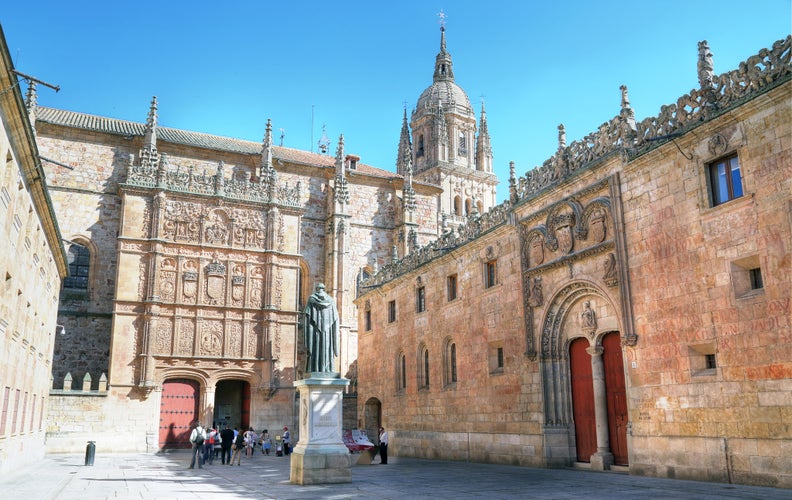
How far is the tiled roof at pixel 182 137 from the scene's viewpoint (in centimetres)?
3650

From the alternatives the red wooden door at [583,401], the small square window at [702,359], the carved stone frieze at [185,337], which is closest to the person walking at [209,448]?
the carved stone frieze at [185,337]

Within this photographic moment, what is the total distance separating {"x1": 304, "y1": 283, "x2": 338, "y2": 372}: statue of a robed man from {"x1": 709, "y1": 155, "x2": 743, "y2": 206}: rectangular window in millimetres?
8711

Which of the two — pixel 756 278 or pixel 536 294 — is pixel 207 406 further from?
pixel 756 278

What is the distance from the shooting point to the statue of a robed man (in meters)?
15.9

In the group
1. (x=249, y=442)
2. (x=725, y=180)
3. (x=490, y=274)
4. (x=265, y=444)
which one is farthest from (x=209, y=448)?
(x=725, y=180)

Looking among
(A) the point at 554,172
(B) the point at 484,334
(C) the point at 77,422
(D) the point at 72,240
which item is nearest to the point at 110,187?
(D) the point at 72,240

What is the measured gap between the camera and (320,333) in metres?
16.1

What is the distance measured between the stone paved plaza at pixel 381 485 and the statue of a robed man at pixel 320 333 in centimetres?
274

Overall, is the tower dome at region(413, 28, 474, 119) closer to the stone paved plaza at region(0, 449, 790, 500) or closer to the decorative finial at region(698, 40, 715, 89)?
the stone paved plaza at region(0, 449, 790, 500)

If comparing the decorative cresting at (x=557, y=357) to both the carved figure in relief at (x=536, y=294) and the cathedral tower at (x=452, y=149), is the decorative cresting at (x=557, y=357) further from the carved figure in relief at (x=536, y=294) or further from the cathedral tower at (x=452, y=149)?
the cathedral tower at (x=452, y=149)

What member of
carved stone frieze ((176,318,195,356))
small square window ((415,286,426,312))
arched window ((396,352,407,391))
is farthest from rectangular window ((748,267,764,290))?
carved stone frieze ((176,318,195,356))

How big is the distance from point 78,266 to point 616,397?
27.5m

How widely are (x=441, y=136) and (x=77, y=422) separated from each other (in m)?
37.4

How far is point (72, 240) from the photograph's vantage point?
109ft
